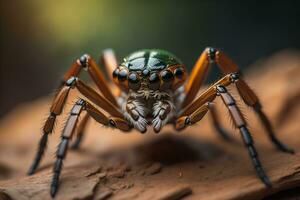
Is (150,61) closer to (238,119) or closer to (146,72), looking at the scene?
(146,72)

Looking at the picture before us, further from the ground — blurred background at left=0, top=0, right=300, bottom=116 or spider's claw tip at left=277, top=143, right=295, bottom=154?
blurred background at left=0, top=0, right=300, bottom=116

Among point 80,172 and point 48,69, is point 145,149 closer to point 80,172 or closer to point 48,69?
point 80,172

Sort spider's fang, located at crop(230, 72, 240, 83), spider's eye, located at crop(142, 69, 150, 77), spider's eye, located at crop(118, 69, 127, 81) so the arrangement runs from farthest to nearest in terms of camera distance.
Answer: spider's eye, located at crop(118, 69, 127, 81) < spider's eye, located at crop(142, 69, 150, 77) < spider's fang, located at crop(230, 72, 240, 83)

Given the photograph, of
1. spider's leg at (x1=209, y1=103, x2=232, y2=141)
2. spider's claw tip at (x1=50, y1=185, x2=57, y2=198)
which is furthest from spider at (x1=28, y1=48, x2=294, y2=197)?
spider's leg at (x1=209, y1=103, x2=232, y2=141)

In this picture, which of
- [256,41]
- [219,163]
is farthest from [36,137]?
[256,41]

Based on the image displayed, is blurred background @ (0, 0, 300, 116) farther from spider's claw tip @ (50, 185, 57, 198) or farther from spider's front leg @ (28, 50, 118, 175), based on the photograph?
spider's claw tip @ (50, 185, 57, 198)

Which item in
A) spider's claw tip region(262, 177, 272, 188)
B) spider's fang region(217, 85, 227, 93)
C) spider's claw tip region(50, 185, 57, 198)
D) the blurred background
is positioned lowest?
spider's claw tip region(262, 177, 272, 188)

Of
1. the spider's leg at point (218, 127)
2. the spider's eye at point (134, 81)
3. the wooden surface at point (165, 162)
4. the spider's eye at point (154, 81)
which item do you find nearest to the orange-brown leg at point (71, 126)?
the wooden surface at point (165, 162)

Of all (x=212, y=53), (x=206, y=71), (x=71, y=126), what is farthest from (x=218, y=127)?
(x=71, y=126)

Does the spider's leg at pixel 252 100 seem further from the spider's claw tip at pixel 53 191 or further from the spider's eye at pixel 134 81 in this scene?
the spider's claw tip at pixel 53 191
